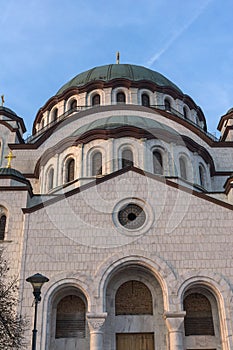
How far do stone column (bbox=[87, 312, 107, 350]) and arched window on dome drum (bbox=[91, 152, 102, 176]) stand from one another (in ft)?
29.1

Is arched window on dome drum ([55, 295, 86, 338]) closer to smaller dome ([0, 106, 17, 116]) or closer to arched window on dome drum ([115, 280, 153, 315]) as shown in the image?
arched window on dome drum ([115, 280, 153, 315])

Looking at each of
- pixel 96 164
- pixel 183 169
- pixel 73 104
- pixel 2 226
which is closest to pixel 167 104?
pixel 73 104

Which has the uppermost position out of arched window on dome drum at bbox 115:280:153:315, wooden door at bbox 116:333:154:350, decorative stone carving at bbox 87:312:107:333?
arched window on dome drum at bbox 115:280:153:315

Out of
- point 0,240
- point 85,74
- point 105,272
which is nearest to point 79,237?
point 105,272

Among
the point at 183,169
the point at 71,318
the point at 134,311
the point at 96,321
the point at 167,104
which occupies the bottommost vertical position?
the point at 96,321

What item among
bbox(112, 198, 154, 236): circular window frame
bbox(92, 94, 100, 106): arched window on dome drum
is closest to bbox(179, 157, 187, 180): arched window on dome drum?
bbox(112, 198, 154, 236): circular window frame

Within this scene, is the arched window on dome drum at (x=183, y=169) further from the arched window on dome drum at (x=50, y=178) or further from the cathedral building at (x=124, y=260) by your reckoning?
the arched window on dome drum at (x=50, y=178)

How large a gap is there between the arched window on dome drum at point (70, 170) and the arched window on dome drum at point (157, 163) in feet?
14.6

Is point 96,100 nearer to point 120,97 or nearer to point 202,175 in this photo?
point 120,97

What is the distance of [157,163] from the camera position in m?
23.8

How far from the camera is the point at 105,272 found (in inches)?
664

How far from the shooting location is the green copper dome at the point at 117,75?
33.8 meters

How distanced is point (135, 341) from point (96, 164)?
32.6 ft

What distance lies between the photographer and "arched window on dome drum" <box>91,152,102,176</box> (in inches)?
919
